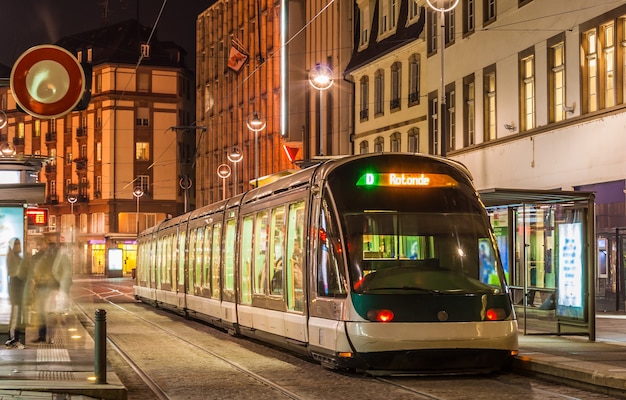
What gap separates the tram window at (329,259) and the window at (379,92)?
30874mm

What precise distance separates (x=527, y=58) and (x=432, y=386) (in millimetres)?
20032

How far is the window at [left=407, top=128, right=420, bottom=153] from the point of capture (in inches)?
1673

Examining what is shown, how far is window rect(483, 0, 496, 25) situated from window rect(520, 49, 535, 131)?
2784mm

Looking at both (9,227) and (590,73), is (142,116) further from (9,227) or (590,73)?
(9,227)

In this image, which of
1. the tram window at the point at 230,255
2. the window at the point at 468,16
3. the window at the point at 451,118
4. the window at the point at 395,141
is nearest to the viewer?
the tram window at the point at 230,255

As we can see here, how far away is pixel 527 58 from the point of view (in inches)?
1271

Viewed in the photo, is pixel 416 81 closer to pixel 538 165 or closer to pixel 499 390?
pixel 538 165

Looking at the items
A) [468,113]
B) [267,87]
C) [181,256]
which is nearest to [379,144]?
[468,113]

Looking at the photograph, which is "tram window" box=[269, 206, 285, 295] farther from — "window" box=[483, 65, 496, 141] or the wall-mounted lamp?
"window" box=[483, 65, 496, 141]

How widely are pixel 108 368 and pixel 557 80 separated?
18.7 meters

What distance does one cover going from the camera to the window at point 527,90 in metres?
32.2

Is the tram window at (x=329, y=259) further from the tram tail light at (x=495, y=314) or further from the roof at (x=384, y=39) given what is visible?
the roof at (x=384, y=39)

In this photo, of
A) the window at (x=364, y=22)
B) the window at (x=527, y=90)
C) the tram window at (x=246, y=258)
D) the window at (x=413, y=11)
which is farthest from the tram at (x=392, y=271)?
the window at (x=364, y=22)

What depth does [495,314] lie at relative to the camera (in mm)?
14641
